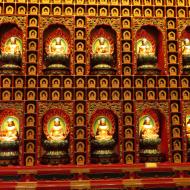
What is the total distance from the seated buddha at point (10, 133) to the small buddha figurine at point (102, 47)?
5.37 feet

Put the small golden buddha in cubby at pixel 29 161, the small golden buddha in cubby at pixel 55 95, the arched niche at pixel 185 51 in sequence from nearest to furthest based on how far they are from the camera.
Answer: the small golden buddha in cubby at pixel 29 161 < the small golden buddha in cubby at pixel 55 95 < the arched niche at pixel 185 51

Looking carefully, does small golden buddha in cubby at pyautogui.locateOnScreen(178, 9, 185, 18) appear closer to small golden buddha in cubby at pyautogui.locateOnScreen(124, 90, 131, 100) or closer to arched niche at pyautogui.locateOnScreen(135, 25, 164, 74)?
→ arched niche at pyautogui.locateOnScreen(135, 25, 164, 74)

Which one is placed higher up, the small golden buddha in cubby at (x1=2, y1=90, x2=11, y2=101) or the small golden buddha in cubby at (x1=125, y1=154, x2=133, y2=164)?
the small golden buddha in cubby at (x1=2, y1=90, x2=11, y2=101)

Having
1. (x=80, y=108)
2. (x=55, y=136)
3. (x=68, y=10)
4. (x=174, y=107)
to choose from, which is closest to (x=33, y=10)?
(x=68, y=10)

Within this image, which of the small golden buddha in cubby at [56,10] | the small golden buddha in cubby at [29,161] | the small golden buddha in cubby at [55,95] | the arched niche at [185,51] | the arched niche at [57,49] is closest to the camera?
the small golden buddha in cubby at [29,161]

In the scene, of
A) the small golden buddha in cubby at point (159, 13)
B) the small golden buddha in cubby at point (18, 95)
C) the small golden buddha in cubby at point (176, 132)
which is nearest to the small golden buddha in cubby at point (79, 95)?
the small golden buddha in cubby at point (18, 95)

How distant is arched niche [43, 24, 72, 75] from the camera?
4.70 meters

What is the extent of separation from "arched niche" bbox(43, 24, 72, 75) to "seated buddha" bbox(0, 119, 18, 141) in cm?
90

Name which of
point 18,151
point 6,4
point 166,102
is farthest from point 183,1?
point 18,151

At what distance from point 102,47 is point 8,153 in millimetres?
2044

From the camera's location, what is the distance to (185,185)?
4414 mm

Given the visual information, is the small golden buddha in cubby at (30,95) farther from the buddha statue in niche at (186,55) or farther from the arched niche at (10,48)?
the buddha statue in niche at (186,55)

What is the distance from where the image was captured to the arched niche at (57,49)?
4.70 meters

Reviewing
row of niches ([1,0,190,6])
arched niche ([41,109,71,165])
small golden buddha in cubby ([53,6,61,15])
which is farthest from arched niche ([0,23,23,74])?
arched niche ([41,109,71,165])
